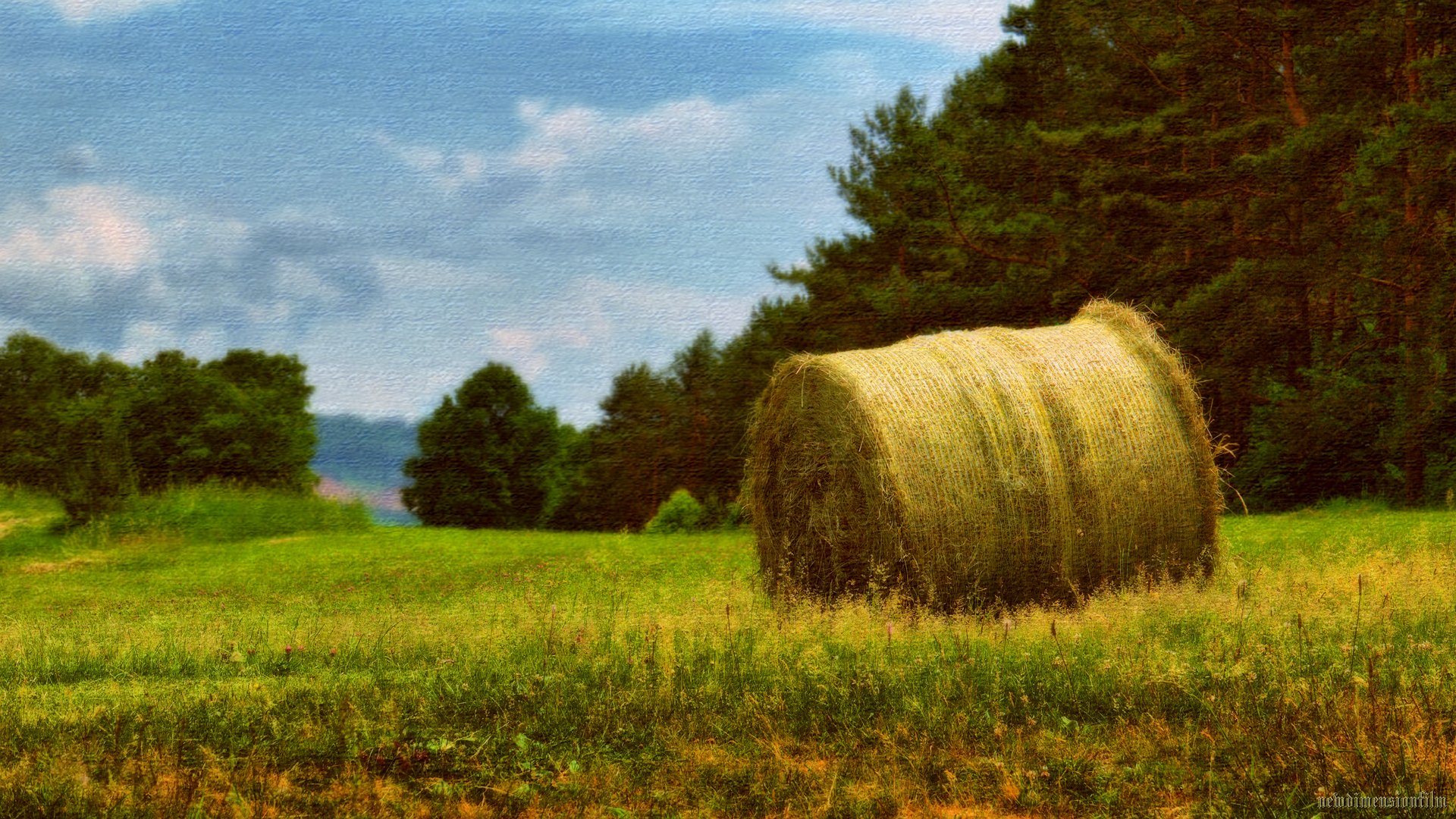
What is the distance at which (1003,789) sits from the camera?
547cm

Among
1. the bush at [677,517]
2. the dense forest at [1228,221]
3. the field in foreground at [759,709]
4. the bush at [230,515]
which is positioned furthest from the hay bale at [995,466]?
the bush at [677,517]

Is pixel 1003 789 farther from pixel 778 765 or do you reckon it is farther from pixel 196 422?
pixel 196 422

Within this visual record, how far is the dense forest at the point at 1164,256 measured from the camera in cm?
2444

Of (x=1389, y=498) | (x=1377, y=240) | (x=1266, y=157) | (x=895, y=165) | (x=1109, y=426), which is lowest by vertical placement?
(x=1389, y=498)

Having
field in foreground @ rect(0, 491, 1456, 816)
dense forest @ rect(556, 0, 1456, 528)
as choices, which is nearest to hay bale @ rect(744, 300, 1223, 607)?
field in foreground @ rect(0, 491, 1456, 816)

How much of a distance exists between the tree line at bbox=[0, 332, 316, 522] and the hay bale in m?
18.6

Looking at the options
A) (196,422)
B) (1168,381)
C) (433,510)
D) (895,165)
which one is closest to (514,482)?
(433,510)

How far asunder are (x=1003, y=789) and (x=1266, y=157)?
2318 centimetres

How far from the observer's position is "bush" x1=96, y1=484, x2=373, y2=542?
2480 centimetres

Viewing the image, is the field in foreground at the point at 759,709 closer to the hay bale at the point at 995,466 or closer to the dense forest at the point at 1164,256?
the hay bale at the point at 995,466

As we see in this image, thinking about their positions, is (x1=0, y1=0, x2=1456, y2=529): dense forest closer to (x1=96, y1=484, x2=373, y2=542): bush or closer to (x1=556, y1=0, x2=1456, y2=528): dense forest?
(x1=556, y1=0, x2=1456, y2=528): dense forest

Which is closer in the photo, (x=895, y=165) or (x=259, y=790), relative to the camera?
(x=259, y=790)

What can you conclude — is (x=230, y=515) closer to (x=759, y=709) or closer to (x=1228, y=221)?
(x=759, y=709)

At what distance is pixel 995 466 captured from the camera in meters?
10.1
